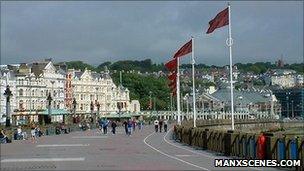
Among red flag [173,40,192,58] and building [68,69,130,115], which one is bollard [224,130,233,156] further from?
building [68,69,130,115]

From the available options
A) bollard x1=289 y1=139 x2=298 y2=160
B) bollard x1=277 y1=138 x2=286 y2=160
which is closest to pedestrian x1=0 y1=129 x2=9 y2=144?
bollard x1=277 y1=138 x2=286 y2=160

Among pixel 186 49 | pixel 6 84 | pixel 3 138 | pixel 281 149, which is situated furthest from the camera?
pixel 6 84

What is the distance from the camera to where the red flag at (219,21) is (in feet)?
115

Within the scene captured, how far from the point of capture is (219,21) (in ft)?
117

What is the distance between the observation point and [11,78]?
13662 centimetres

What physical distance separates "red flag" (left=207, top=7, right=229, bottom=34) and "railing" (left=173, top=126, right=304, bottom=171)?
18.8 feet

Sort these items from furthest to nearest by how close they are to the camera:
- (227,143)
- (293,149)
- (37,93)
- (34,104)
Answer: (37,93), (34,104), (227,143), (293,149)

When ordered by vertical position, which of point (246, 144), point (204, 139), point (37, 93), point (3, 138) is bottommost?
point (3, 138)

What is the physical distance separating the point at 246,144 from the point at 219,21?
Answer: 10399mm

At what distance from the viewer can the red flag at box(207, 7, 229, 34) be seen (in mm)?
34938

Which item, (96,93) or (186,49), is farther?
(96,93)

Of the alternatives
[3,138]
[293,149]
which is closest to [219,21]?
[293,149]

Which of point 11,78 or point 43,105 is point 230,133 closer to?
point 11,78

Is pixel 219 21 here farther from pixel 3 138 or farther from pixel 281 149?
pixel 3 138
